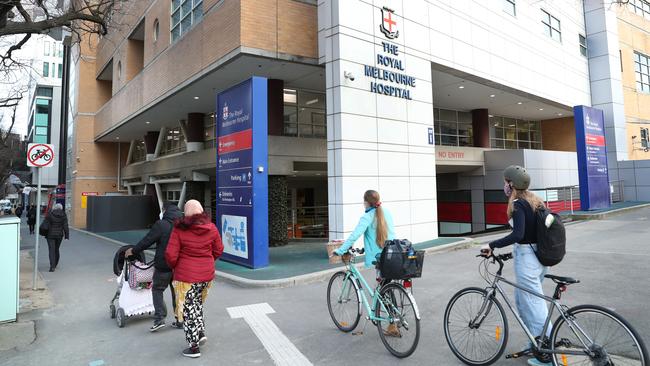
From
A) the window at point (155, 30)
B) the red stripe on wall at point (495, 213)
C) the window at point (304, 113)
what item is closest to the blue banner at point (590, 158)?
the red stripe on wall at point (495, 213)

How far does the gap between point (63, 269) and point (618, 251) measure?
1478 cm

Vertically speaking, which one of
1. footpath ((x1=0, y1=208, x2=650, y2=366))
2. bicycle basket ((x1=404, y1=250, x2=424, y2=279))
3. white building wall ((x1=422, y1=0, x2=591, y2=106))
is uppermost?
white building wall ((x1=422, y1=0, x2=591, y2=106))

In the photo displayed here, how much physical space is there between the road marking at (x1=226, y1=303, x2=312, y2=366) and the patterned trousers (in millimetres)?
813

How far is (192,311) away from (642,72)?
3615 centimetres

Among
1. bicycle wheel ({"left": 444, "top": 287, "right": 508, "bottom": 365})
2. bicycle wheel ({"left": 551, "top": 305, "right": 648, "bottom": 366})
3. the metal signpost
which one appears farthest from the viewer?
the metal signpost

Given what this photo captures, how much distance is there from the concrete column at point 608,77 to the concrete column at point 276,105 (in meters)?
22.3

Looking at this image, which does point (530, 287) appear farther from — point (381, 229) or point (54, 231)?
point (54, 231)

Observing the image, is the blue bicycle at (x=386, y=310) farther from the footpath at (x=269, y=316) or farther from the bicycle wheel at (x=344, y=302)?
the footpath at (x=269, y=316)

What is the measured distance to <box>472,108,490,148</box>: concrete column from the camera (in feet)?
79.5

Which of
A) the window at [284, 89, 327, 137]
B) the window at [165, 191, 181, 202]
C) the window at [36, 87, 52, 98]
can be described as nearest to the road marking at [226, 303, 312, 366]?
the window at [284, 89, 327, 137]

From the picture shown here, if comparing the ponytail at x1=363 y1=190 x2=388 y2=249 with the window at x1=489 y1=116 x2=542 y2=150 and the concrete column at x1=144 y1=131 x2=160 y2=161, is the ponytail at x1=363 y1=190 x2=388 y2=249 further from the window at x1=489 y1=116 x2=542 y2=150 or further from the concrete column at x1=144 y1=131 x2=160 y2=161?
the concrete column at x1=144 y1=131 x2=160 y2=161

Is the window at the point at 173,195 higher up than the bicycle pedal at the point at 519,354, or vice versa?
the window at the point at 173,195

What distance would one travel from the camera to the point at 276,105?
14422 millimetres

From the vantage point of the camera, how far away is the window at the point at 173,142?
23.2 metres
